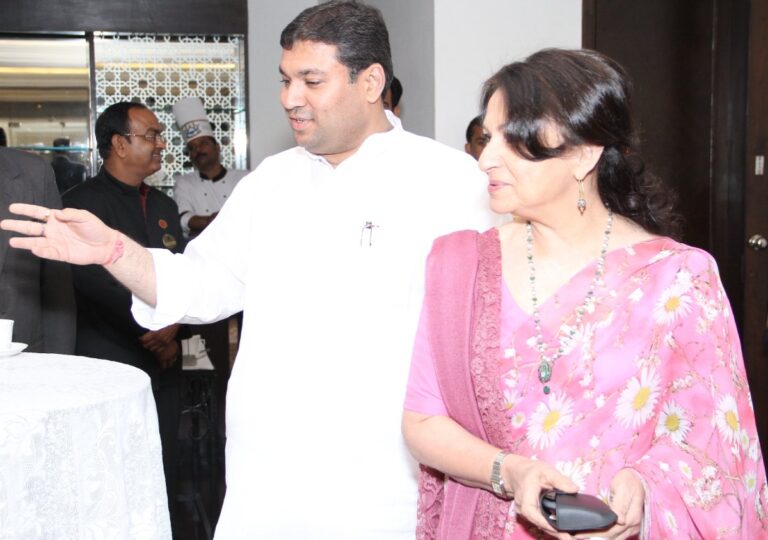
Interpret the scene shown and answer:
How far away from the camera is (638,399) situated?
54.9 inches

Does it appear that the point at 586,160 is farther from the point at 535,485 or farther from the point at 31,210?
the point at 31,210

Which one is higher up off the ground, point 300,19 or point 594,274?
point 300,19

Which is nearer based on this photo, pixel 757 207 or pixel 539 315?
pixel 539 315

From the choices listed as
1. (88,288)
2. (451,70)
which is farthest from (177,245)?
(451,70)

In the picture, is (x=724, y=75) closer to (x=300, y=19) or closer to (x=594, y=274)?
(x=300, y=19)

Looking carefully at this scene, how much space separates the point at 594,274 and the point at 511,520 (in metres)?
0.39

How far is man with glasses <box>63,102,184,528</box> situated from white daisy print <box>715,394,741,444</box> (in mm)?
2504

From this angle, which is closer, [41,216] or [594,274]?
[594,274]

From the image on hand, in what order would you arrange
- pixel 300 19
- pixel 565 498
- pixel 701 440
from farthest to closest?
pixel 300 19
pixel 701 440
pixel 565 498

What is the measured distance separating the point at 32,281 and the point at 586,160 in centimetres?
187

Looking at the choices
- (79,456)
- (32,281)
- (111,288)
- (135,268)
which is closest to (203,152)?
(111,288)

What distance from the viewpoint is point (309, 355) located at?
192cm

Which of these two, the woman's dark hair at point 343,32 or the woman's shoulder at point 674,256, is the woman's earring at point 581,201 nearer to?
the woman's shoulder at point 674,256

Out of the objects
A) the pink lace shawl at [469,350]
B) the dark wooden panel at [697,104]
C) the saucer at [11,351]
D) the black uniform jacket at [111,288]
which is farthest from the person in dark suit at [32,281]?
the dark wooden panel at [697,104]
